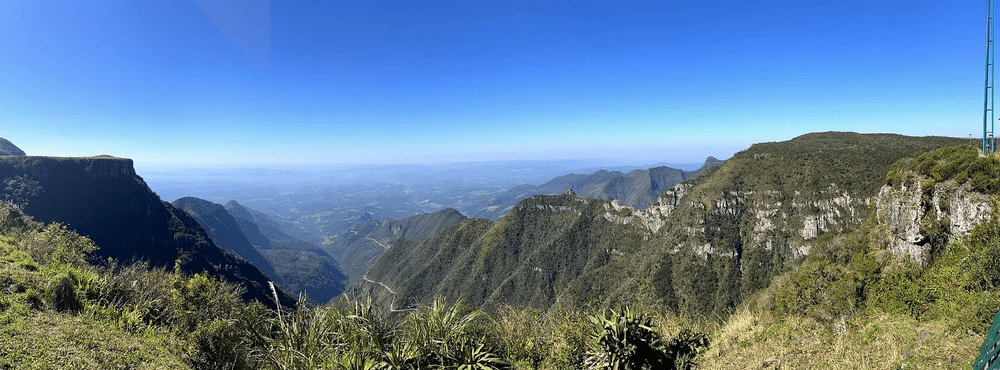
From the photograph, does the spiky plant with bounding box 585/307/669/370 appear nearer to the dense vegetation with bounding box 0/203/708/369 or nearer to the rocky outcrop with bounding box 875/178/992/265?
A: the dense vegetation with bounding box 0/203/708/369

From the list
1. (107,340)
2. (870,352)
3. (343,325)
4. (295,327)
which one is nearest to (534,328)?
(343,325)

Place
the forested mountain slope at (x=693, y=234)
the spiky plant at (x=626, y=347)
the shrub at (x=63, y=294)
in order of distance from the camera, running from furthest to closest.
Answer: the forested mountain slope at (x=693, y=234)
the shrub at (x=63, y=294)
the spiky plant at (x=626, y=347)

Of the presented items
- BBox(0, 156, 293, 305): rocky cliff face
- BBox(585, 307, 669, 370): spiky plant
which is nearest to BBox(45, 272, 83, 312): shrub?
BBox(585, 307, 669, 370): spiky plant

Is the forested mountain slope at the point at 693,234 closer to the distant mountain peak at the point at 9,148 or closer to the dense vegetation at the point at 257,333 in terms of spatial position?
the dense vegetation at the point at 257,333

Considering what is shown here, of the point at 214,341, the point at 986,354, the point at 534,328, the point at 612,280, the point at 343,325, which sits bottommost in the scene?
the point at 612,280

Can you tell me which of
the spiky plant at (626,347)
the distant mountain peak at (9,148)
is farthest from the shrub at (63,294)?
the distant mountain peak at (9,148)

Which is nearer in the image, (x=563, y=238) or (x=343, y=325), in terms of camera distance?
(x=343, y=325)

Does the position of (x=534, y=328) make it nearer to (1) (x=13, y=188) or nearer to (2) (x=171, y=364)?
(2) (x=171, y=364)
